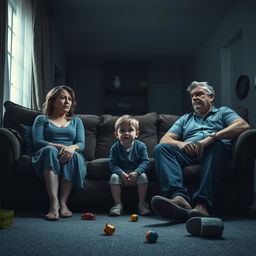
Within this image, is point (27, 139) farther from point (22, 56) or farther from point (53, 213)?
point (22, 56)

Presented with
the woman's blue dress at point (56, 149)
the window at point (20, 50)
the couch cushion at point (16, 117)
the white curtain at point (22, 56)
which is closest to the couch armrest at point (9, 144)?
the woman's blue dress at point (56, 149)

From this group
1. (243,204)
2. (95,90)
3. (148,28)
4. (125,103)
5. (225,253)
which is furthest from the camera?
(95,90)

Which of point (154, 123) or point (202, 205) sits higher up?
point (154, 123)

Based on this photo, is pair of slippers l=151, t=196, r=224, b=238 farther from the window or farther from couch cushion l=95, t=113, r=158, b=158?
the window

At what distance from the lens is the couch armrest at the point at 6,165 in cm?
246

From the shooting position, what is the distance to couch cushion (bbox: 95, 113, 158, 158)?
3.09 metres

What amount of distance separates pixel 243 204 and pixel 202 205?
447 mm

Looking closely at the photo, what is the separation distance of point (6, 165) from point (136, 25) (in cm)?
387

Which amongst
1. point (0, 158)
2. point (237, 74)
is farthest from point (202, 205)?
point (237, 74)

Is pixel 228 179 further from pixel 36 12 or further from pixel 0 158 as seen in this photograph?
pixel 36 12

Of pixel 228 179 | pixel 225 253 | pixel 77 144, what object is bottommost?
pixel 225 253

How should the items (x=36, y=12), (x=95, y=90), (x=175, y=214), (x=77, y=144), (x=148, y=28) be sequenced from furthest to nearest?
1. (x=95, y=90)
2. (x=148, y=28)
3. (x=36, y=12)
4. (x=77, y=144)
5. (x=175, y=214)

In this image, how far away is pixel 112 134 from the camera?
3131mm

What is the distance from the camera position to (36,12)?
4273 millimetres
